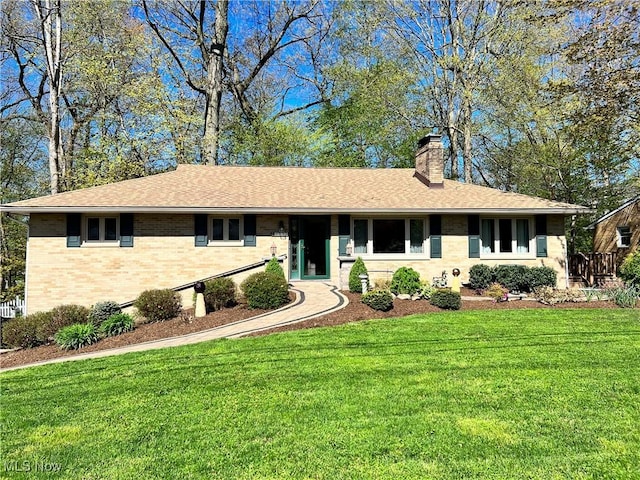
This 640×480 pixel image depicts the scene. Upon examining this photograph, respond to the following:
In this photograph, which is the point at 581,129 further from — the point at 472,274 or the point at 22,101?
the point at 22,101

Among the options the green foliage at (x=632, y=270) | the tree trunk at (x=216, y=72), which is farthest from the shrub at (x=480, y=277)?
the tree trunk at (x=216, y=72)

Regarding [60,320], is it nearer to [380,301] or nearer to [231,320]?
[231,320]

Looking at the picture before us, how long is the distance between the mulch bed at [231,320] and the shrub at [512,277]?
4.75ft

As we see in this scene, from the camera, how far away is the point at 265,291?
33.1 ft

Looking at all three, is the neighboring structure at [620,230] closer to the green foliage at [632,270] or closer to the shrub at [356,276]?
the green foliage at [632,270]

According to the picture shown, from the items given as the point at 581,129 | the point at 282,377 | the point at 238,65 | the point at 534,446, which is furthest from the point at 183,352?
the point at 238,65

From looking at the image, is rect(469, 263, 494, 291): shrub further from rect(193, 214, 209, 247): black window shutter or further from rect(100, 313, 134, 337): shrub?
rect(100, 313, 134, 337): shrub

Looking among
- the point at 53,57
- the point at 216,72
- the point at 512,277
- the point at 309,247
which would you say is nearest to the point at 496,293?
the point at 512,277

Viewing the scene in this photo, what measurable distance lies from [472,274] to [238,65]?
2076 cm

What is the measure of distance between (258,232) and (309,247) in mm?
1928

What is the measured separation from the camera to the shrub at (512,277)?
12504 mm

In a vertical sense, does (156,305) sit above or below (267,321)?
above

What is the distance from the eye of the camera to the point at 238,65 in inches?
1019

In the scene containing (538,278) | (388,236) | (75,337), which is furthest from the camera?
(388,236)
